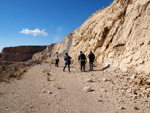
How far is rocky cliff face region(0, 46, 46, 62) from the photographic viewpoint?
55.5 meters

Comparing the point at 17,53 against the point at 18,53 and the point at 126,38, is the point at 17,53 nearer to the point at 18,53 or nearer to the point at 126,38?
the point at 18,53

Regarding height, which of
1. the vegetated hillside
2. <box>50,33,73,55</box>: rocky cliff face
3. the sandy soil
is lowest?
the sandy soil

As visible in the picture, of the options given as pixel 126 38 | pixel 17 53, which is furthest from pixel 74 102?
pixel 17 53

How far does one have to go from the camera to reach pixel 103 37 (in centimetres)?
1133

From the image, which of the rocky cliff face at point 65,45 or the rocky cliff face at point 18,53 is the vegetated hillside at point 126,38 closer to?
the rocky cliff face at point 65,45

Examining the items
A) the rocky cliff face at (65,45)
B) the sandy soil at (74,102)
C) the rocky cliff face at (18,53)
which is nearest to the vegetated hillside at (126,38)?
the sandy soil at (74,102)

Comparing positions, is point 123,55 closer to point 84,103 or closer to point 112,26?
point 112,26

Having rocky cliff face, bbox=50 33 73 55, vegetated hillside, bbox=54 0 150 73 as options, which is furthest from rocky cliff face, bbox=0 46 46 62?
vegetated hillside, bbox=54 0 150 73

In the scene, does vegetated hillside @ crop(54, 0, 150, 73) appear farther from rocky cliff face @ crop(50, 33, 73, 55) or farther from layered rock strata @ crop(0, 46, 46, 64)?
layered rock strata @ crop(0, 46, 46, 64)

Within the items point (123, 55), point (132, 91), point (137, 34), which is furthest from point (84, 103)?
point (137, 34)

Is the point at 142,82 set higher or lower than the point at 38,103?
higher

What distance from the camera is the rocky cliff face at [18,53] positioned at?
182 ft

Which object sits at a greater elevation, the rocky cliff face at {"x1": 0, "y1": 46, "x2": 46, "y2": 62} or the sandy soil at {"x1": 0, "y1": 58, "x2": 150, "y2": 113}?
the rocky cliff face at {"x1": 0, "y1": 46, "x2": 46, "y2": 62}

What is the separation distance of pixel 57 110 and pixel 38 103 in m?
0.78
